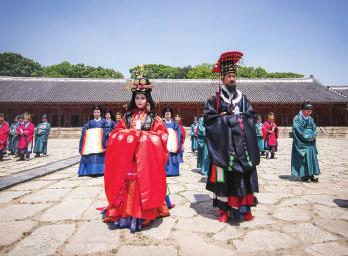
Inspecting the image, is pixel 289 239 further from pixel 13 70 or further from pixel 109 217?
pixel 13 70

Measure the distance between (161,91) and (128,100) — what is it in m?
4.71

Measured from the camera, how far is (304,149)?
17.3ft

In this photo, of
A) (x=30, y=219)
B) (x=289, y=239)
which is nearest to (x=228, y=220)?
(x=289, y=239)

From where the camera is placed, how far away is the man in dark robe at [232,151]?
284 centimetres

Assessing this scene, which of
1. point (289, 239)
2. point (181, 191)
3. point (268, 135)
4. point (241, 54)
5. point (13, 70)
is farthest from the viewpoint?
point (13, 70)

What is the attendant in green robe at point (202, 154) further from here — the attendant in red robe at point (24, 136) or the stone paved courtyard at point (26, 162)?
the attendant in red robe at point (24, 136)

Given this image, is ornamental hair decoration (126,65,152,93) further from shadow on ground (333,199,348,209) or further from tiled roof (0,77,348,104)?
tiled roof (0,77,348,104)

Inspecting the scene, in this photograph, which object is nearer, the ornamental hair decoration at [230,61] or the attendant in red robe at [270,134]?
the ornamental hair decoration at [230,61]

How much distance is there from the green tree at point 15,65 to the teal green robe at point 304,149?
65.4 metres

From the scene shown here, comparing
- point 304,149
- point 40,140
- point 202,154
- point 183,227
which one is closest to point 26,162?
point 40,140

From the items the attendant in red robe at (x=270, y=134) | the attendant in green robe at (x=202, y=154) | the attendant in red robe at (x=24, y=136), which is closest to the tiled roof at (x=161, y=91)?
the attendant in red robe at (x=270, y=134)

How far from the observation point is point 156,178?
281cm

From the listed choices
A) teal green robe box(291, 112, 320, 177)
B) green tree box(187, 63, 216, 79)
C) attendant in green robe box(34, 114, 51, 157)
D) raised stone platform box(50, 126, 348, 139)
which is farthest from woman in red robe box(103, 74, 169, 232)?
green tree box(187, 63, 216, 79)

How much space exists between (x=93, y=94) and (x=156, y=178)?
84.4 feet
